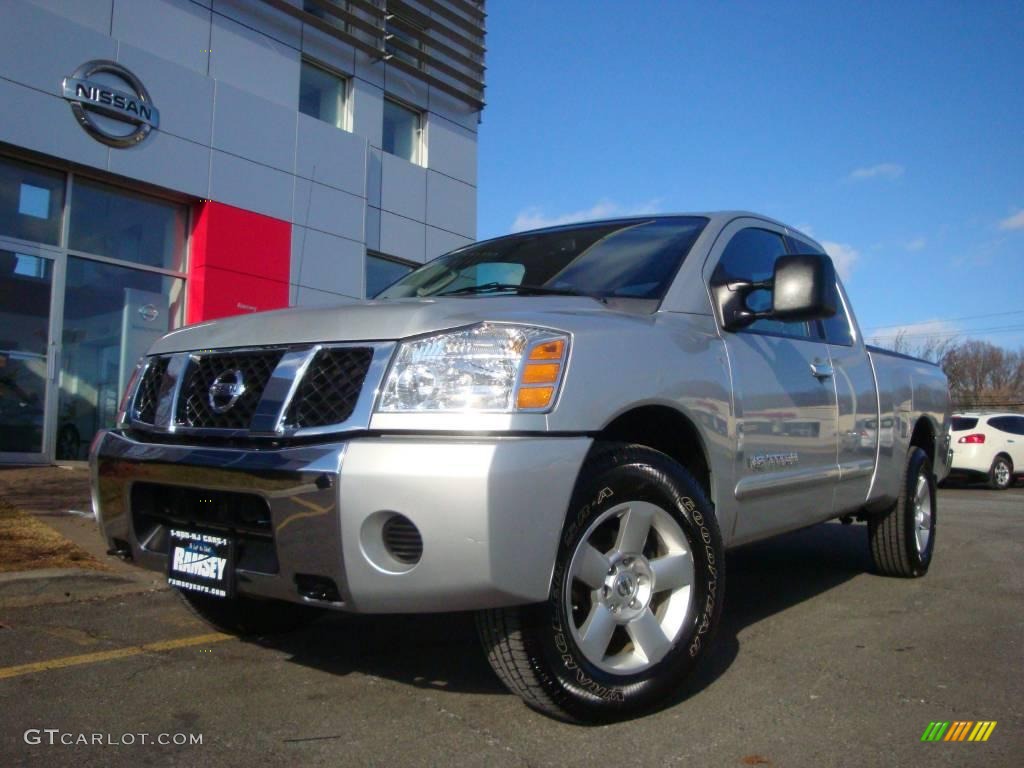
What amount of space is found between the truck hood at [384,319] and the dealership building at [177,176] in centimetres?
788

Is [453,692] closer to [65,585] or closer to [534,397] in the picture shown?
[534,397]

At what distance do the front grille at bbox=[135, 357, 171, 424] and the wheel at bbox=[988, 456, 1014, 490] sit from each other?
15.5 meters

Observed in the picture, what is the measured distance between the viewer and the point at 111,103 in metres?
11.1

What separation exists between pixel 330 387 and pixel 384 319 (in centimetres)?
25

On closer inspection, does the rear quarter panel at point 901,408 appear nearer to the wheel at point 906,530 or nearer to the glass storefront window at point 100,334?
the wheel at point 906,530

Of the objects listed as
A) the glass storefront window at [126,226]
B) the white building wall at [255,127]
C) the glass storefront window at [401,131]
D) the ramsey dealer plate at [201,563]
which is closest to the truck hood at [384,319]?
the ramsey dealer plate at [201,563]

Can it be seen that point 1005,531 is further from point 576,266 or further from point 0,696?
point 0,696

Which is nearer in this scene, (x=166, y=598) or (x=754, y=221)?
(x=754, y=221)

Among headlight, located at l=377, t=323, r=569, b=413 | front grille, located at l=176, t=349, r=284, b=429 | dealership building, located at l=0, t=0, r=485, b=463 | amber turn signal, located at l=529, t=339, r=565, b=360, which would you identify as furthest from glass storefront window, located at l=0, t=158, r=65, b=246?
amber turn signal, located at l=529, t=339, r=565, b=360

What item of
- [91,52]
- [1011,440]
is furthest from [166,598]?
[1011,440]

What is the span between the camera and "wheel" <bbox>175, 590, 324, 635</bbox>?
3520 millimetres

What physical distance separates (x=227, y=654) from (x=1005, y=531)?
23.8 feet

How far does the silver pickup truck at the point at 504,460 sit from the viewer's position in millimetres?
2320

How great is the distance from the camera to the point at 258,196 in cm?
1296
